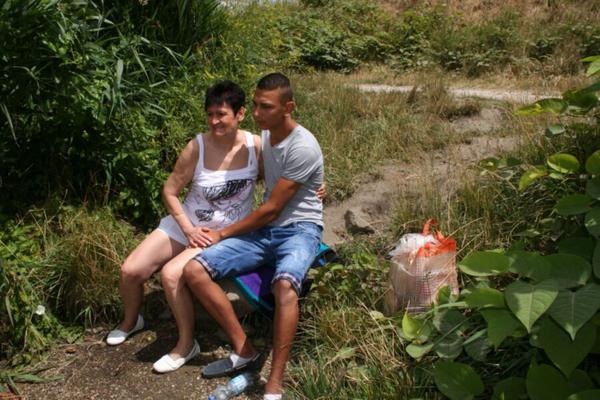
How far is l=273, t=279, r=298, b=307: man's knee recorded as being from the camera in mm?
3312

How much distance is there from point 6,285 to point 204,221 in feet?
3.70

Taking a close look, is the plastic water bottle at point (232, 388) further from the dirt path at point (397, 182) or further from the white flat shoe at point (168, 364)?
the dirt path at point (397, 182)

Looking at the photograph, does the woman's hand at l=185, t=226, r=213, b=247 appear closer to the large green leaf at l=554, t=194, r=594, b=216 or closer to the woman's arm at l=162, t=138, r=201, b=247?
the woman's arm at l=162, t=138, r=201, b=247

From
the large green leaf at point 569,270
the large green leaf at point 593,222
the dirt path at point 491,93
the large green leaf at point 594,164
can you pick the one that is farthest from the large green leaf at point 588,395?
the dirt path at point 491,93

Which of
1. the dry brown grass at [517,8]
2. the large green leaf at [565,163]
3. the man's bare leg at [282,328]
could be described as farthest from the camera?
the dry brown grass at [517,8]

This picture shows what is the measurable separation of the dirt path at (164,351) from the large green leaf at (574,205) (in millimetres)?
1472

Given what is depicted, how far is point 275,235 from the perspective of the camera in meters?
3.69

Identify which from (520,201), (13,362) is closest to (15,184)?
(13,362)

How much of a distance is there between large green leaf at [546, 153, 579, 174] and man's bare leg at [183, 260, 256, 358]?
1.76 metres

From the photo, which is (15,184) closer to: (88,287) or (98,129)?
(98,129)

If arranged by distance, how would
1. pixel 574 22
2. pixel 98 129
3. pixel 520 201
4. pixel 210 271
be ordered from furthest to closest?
pixel 574 22 → pixel 98 129 → pixel 520 201 → pixel 210 271

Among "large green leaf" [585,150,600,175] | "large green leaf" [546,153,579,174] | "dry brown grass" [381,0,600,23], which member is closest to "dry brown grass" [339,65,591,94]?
"dry brown grass" [381,0,600,23]

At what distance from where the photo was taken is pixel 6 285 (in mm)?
3676

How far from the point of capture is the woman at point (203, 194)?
3740 mm
